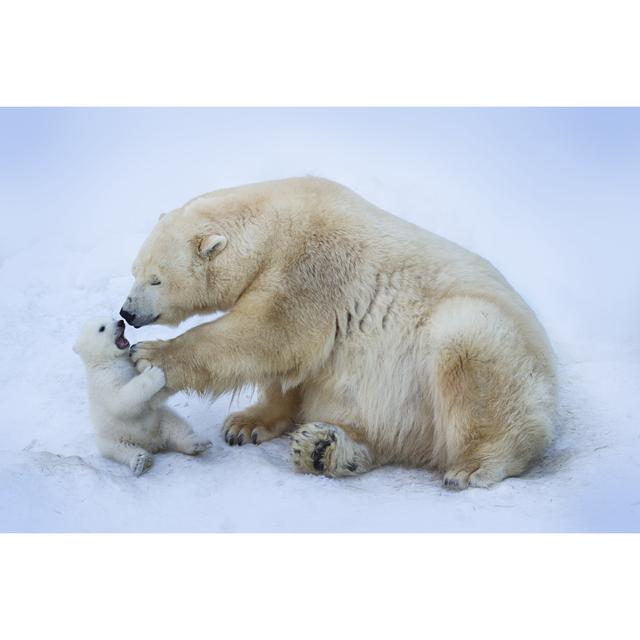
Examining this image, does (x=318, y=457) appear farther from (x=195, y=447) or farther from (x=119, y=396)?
(x=119, y=396)

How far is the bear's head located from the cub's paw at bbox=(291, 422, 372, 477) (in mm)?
770

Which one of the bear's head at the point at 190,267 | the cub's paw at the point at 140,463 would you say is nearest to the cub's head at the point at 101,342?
the bear's head at the point at 190,267

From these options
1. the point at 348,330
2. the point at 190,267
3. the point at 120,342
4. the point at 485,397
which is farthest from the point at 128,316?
the point at 485,397

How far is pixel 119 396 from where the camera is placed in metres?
3.78

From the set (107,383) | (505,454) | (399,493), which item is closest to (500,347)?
(505,454)

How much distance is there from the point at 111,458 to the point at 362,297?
4.70ft

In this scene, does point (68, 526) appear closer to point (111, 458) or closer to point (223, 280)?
point (111, 458)

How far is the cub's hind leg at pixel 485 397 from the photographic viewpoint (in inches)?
146

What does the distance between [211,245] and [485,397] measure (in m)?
1.47

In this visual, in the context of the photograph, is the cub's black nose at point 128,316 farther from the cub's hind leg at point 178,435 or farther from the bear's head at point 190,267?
the cub's hind leg at point 178,435

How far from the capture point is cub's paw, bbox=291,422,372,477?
3824mm

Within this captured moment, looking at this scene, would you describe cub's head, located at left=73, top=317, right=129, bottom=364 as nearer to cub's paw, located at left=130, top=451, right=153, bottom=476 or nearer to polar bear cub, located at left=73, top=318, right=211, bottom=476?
polar bear cub, located at left=73, top=318, right=211, bottom=476

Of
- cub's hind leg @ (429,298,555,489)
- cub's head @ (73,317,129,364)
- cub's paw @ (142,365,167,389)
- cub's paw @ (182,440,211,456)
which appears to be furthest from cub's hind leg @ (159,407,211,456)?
cub's hind leg @ (429,298,555,489)

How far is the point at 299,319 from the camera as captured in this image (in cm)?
396
